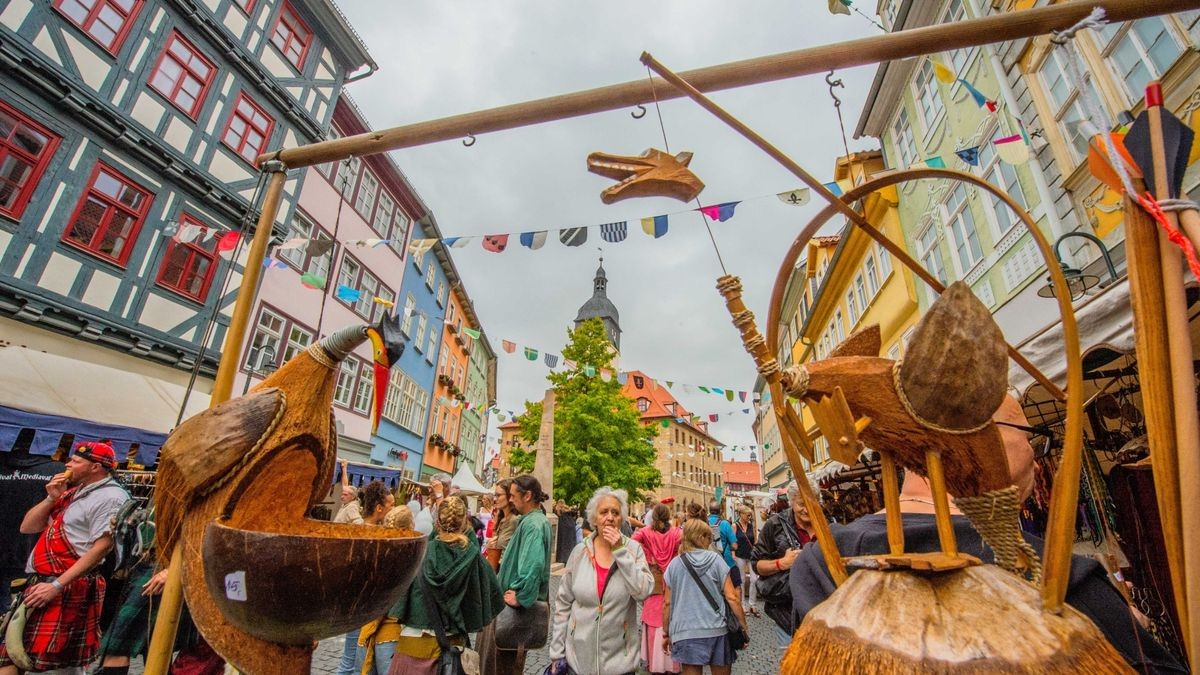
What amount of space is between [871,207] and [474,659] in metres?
11.4

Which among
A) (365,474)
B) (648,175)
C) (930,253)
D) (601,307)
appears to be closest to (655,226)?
(648,175)

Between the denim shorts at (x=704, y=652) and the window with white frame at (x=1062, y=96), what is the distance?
685cm

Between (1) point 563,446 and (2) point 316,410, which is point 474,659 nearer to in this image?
(2) point 316,410

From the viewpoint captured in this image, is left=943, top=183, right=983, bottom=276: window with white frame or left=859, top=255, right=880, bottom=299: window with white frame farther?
left=859, top=255, right=880, bottom=299: window with white frame

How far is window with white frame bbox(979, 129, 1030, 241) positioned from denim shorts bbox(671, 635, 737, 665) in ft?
23.8

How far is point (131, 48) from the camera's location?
27.6ft

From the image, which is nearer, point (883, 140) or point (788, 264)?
point (788, 264)

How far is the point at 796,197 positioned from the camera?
5.64m

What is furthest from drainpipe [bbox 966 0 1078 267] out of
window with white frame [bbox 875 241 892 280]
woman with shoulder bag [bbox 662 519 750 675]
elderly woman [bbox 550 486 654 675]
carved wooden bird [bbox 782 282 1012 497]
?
carved wooden bird [bbox 782 282 1012 497]

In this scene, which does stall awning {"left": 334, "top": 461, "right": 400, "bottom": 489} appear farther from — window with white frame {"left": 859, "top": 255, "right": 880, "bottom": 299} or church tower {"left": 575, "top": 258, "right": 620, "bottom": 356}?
church tower {"left": 575, "top": 258, "right": 620, "bottom": 356}

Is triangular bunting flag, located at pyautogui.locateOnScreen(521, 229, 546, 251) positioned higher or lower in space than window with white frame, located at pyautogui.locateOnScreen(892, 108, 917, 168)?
lower

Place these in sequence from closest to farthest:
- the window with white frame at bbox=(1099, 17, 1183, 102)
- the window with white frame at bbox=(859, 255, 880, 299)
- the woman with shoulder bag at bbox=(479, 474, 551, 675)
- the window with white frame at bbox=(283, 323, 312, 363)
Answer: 1. the woman with shoulder bag at bbox=(479, 474, 551, 675)
2. the window with white frame at bbox=(1099, 17, 1183, 102)
3. the window with white frame at bbox=(283, 323, 312, 363)
4. the window with white frame at bbox=(859, 255, 880, 299)

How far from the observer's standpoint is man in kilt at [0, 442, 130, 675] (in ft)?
→ 9.93

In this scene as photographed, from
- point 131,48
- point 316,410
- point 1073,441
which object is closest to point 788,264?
point 1073,441
